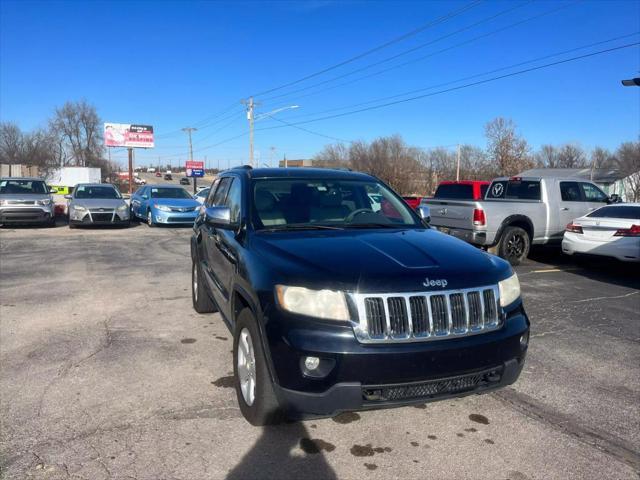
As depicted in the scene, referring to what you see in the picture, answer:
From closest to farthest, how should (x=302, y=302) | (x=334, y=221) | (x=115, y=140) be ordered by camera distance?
(x=302, y=302), (x=334, y=221), (x=115, y=140)

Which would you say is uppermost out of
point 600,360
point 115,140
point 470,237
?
point 115,140

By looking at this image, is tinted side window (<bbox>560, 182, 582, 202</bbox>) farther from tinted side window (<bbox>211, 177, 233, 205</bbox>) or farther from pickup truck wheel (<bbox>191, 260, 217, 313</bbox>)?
pickup truck wheel (<bbox>191, 260, 217, 313</bbox>)

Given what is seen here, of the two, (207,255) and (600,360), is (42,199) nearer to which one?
(207,255)

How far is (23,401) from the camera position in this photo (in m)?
3.70

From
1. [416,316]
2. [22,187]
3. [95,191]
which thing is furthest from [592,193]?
[22,187]

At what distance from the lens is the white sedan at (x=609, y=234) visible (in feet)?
28.9

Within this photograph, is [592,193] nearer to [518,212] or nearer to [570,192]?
[570,192]

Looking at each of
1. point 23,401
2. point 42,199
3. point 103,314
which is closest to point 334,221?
point 23,401

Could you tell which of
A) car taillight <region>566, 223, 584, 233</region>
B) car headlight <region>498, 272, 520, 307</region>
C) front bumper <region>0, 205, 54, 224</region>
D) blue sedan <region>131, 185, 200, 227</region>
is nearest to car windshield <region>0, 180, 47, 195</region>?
front bumper <region>0, 205, 54, 224</region>

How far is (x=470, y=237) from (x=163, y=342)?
23.1 ft

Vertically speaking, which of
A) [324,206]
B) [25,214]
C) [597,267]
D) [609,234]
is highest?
[324,206]

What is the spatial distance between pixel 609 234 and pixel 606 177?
5260cm

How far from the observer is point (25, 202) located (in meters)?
15.6

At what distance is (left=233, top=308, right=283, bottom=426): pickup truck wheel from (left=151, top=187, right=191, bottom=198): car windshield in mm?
15705
